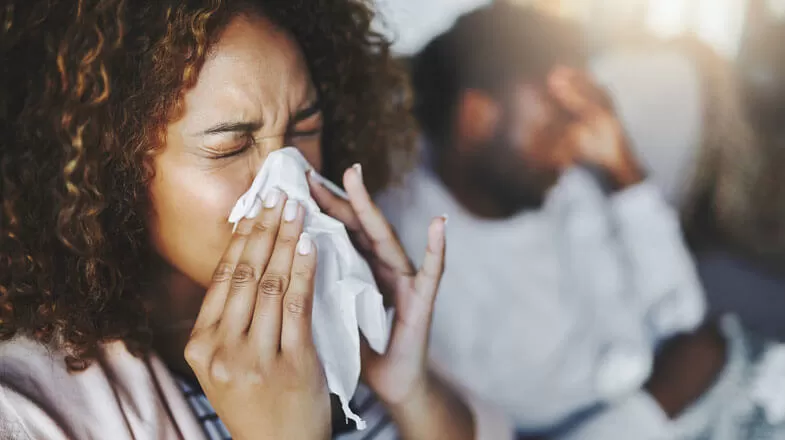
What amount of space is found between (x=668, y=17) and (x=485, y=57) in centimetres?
27

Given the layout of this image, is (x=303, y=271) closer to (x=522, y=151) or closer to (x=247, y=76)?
(x=247, y=76)

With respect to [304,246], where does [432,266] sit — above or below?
below

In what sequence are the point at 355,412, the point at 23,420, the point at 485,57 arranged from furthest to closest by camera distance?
the point at 485,57
the point at 355,412
the point at 23,420

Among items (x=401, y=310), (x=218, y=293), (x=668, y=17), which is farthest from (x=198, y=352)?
(x=668, y=17)

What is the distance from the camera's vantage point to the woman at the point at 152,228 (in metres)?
0.64

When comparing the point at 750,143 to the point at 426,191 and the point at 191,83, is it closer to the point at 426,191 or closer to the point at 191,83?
the point at 426,191

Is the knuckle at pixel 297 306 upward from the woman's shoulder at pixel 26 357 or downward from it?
upward

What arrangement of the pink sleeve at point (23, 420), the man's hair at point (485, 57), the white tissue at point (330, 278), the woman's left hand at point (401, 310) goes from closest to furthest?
the pink sleeve at point (23, 420) → the white tissue at point (330, 278) → the woman's left hand at point (401, 310) → the man's hair at point (485, 57)

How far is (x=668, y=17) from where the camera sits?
3.22ft

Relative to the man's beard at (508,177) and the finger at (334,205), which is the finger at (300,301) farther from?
the man's beard at (508,177)

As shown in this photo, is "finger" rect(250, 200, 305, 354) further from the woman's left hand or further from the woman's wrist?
the woman's wrist

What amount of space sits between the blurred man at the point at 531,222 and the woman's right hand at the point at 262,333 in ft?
0.86

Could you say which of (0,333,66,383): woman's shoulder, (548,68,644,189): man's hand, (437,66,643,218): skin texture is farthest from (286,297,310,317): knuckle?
(548,68,644,189): man's hand

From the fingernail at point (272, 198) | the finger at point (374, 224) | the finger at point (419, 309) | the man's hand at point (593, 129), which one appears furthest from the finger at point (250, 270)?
the man's hand at point (593, 129)
